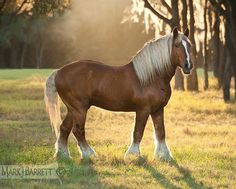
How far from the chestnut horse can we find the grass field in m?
0.48

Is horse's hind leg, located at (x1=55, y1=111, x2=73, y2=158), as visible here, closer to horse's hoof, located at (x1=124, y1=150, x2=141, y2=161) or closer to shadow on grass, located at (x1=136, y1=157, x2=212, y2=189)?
horse's hoof, located at (x1=124, y1=150, x2=141, y2=161)

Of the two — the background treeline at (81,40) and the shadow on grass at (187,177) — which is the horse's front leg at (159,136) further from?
the background treeline at (81,40)

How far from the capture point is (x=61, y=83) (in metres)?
8.43

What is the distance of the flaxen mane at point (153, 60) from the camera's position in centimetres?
825

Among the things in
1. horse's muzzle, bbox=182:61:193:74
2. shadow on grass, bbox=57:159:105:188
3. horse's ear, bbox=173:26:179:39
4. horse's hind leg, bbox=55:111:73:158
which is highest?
horse's ear, bbox=173:26:179:39

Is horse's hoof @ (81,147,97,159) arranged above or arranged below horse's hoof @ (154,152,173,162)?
above

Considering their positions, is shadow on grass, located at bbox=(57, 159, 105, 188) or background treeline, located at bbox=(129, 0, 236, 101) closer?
shadow on grass, located at bbox=(57, 159, 105, 188)

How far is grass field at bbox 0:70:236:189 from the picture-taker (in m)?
7.06

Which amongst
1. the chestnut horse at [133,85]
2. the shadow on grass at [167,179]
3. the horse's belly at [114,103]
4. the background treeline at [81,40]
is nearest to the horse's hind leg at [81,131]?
the chestnut horse at [133,85]

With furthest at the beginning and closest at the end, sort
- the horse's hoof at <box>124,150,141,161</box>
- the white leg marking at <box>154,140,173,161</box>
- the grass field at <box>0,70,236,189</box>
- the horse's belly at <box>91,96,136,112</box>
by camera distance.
A: the white leg marking at <box>154,140,173,161</box>
the horse's belly at <box>91,96,136,112</box>
the horse's hoof at <box>124,150,141,161</box>
the grass field at <box>0,70,236,189</box>

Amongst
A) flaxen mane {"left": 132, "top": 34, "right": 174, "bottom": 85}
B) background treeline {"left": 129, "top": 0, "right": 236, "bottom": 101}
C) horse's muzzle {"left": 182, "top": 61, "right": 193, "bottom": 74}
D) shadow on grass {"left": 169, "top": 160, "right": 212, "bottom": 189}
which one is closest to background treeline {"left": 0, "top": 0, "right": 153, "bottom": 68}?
background treeline {"left": 129, "top": 0, "right": 236, "bottom": 101}

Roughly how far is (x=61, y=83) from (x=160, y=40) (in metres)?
1.54

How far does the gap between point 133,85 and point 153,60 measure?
451 mm

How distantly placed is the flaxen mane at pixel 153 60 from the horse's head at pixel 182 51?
91 millimetres
